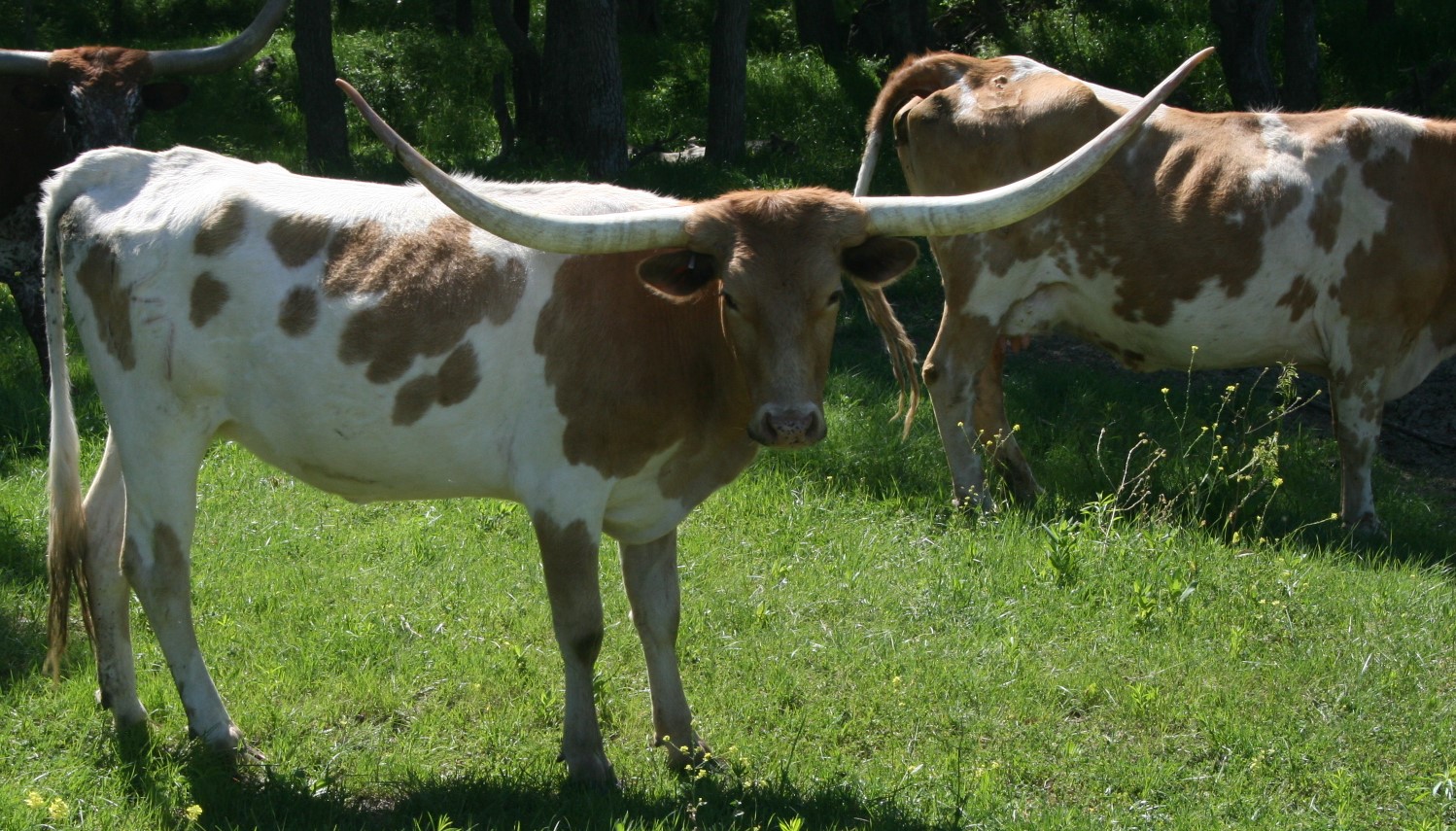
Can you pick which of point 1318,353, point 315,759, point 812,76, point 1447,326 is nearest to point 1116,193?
point 1318,353

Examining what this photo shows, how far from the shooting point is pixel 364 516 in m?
7.41

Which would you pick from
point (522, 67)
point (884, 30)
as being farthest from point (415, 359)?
point (884, 30)

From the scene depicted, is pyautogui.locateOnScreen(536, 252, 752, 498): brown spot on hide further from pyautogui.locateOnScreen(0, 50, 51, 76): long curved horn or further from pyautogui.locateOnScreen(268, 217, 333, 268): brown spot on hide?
pyautogui.locateOnScreen(0, 50, 51, 76): long curved horn

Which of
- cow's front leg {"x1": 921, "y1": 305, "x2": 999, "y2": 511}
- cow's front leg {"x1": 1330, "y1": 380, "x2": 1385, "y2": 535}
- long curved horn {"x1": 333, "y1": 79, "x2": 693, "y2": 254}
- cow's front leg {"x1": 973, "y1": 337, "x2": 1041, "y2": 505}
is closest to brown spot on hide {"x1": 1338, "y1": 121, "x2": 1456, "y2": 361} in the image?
cow's front leg {"x1": 1330, "y1": 380, "x2": 1385, "y2": 535}

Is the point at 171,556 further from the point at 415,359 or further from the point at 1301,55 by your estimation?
the point at 1301,55

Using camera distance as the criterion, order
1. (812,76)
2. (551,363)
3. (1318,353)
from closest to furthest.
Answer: (551,363), (1318,353), (812,76)

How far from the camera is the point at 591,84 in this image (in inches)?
534

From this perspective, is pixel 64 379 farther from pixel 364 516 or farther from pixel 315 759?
pixel 364 516

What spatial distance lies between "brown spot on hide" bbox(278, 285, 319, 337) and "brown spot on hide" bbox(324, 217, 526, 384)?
0.07m

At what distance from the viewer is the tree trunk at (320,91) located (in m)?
13.7

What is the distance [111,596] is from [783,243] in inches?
115

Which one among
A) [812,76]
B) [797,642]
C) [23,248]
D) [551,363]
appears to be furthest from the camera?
[812,76]

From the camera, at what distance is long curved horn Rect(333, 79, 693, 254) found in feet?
13.8

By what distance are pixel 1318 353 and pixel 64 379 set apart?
6.48 m
